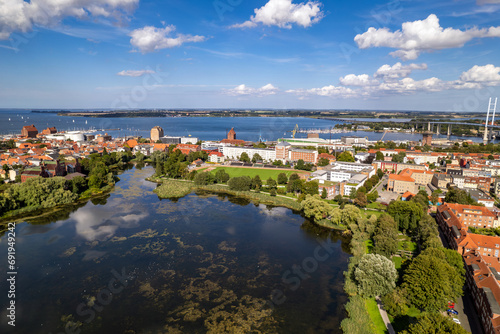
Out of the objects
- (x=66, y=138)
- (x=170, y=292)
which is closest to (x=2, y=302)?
(x=170, y=292)

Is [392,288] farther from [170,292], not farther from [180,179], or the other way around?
[180,179]

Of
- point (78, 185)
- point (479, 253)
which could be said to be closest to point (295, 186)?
point (479, 253)

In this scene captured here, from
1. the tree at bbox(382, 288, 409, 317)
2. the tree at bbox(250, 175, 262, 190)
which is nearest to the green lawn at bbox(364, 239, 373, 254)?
the tree at bbox(382, 288, 409, 317)

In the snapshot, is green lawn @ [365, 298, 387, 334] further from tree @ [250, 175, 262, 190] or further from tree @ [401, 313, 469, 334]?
tree @ [250, 175, 262, 190]

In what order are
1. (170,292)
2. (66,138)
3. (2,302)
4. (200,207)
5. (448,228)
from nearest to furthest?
(2,302)
(170,292)
(448,228)
(200,207)
(66,138)

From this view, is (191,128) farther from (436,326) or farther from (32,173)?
(436,326)
